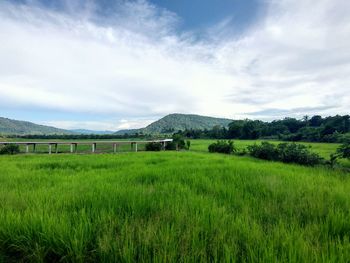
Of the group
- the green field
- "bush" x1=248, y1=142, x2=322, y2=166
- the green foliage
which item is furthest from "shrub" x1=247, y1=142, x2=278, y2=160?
the green field

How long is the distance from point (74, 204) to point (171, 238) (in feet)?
5.61

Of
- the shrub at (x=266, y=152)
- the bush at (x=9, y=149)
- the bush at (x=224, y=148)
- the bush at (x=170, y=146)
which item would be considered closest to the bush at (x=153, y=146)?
the bush at (x=170, y=146)

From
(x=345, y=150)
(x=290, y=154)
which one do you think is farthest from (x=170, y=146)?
(x=345, y=150)

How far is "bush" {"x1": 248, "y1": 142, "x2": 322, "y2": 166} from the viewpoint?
9.33 m


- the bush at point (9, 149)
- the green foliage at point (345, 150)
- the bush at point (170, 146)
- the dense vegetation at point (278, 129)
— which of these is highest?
the dense vegetation at point (278, 129)

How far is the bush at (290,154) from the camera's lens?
933 cm

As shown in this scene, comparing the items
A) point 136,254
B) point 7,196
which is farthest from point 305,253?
point 7,196

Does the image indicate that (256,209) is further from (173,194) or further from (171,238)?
(171,238)

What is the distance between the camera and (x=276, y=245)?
1.91m

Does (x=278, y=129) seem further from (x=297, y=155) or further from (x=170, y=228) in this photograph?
(x=170, y=228)

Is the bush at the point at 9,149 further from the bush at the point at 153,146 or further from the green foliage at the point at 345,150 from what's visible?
the green foliage at the point at 345,150

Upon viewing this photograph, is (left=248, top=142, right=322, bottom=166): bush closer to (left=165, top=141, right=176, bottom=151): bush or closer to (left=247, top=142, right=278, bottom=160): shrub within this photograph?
(left=247, top=142, right=278, bottom=160): shrub

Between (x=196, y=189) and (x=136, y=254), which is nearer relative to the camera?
(x=136, y=254)

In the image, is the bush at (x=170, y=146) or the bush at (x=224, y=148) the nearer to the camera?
the bush at (x=224, y=148)
